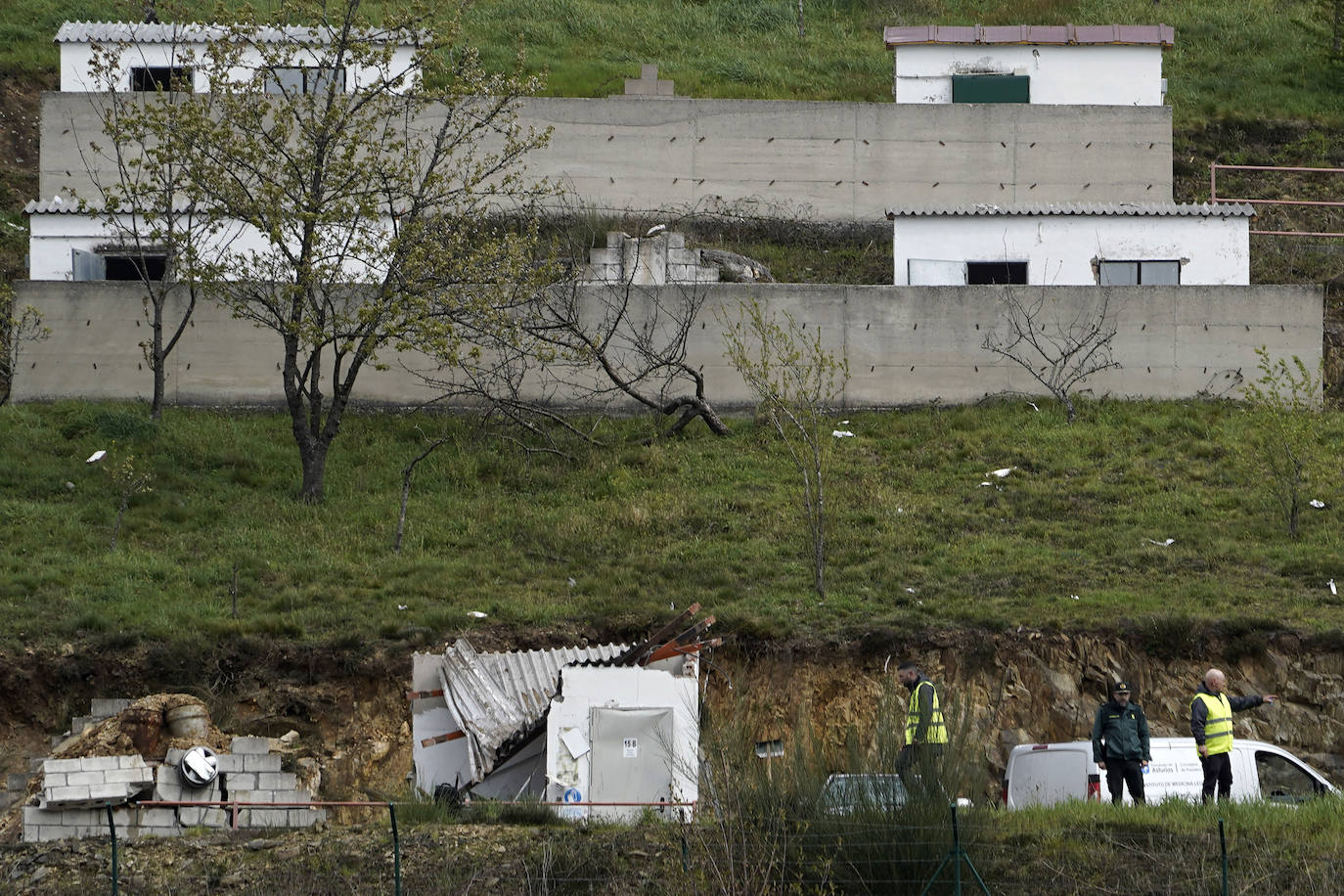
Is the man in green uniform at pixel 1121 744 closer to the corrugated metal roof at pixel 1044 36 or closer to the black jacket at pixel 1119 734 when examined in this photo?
the black jacket at pixel 1119 734

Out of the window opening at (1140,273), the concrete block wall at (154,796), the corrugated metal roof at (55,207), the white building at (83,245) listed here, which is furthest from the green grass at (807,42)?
the concrete block wall at (154,796)

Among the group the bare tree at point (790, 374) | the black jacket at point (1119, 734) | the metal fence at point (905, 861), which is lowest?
the metal fence at point (905, 861)

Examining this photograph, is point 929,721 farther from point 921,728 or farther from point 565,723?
point 565,723

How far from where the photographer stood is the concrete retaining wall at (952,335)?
27.0 meters

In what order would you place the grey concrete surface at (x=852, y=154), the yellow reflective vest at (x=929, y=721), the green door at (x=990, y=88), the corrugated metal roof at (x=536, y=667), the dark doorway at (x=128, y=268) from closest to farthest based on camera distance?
the yellow reflective vest at (x=929, y=721), the corrugated metal roof at (x=536, y=667), the dark doorway at (x=128, y=268), the grey concrete surface at (x=852, y=154), the green door at (x=990, y=88)

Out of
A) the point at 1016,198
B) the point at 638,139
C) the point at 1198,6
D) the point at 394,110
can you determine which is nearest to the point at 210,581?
the point at 394,110

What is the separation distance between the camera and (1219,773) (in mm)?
13797

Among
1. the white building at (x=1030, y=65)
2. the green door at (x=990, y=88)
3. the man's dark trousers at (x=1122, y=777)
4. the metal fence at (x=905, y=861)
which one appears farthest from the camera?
the green door at (x=990, y=88)

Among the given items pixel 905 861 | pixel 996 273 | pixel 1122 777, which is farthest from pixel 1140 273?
pixel 905 861

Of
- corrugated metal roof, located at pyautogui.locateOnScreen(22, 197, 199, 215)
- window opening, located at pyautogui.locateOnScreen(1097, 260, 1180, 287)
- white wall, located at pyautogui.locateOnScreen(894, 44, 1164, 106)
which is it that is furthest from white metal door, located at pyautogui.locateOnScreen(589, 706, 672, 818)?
white wall, located at pyautogui.locateOnScreen(894, 44, 1164, 106)

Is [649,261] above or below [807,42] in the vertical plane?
below

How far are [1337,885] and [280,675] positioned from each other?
1124cm

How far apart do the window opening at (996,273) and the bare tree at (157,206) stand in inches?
515

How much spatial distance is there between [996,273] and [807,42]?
58.2 ft
